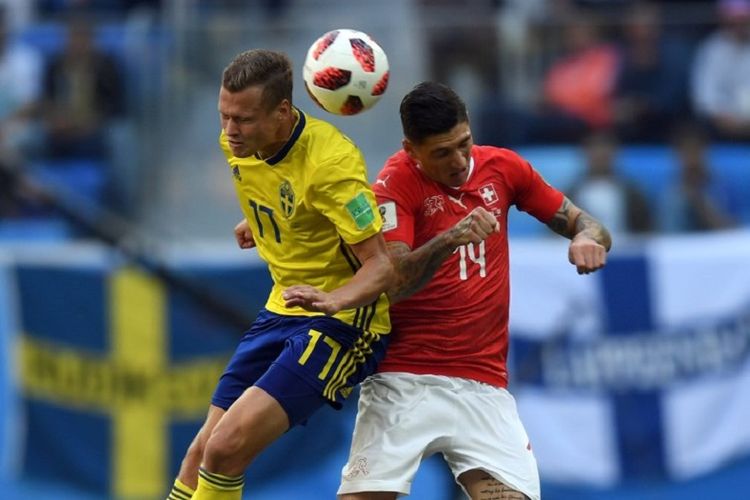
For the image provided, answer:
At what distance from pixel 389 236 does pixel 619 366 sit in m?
5.30

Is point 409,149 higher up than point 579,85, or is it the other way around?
A: point 409,149

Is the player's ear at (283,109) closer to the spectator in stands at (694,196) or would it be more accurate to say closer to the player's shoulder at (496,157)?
the player's shoulder at (496,157)

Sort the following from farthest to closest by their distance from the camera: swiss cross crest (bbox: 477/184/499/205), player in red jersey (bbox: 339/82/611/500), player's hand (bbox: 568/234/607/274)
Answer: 1. swiss cross crest (bbox: 477/184/499/205)
2. player in red jersey (bbox: 339/82/611/500)
3. player's hand (bbox: 568/234/607/274)

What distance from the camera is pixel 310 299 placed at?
6.19m

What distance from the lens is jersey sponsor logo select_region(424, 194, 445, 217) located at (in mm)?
6922

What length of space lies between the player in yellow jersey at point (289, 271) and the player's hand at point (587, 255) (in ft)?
2.73

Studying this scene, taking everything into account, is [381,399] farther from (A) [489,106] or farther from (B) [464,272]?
(A) [489,106]

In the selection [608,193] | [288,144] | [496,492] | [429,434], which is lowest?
[496,492]

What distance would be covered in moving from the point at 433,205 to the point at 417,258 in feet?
1.05

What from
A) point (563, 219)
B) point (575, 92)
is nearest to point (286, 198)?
point (563, 219)

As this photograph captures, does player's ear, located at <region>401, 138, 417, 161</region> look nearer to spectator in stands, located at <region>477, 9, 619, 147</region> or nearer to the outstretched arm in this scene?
the outstretched arm

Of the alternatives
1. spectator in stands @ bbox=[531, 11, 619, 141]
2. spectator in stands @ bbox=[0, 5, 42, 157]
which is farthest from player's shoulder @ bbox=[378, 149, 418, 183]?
spectator in stands @ bbox=[0, 5, 42, 157]

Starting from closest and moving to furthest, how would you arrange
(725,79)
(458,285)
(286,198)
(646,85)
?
(286,198) < (458,285) < (646,85) < (725,79)

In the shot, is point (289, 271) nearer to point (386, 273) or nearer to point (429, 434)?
point (386, 273)
